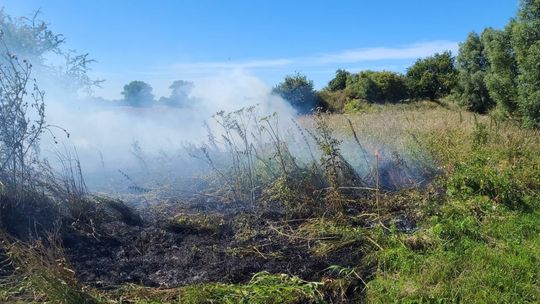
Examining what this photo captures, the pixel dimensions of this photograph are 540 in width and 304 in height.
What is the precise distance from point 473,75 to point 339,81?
952 cm

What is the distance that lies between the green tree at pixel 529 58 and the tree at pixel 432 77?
461 inches

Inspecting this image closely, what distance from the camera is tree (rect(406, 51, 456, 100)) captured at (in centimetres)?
2275

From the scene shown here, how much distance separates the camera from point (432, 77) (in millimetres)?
22812

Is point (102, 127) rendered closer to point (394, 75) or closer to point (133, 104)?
point (133, 104)

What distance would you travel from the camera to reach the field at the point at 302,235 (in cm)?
310

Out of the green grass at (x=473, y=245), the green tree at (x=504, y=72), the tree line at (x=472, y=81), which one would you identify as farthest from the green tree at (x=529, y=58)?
the green grass at (x=473, y=245)

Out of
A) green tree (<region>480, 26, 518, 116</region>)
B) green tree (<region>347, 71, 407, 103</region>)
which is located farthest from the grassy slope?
green tree (<region>347, 71, 407, 103</region>)

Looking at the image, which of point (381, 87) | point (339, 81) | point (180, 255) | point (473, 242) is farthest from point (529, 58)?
point (339, 81)

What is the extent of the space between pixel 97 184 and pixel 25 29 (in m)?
4.44

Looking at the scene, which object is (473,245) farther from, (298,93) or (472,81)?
(298,93)

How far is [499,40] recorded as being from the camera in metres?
12.5

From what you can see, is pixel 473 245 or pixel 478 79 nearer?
pixel 473 245

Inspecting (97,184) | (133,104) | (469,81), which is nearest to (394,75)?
(469,81)

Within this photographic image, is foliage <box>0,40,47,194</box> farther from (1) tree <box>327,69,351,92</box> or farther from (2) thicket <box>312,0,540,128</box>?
(1) tree <box>327,69,351,92</box>
